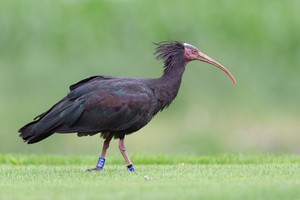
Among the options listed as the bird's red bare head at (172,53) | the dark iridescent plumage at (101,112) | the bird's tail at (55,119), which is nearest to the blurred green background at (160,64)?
the bird's red bare head at (172,53)

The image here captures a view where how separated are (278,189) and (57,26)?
59.1ft

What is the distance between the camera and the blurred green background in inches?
928

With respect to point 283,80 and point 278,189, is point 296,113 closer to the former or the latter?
point 283,80

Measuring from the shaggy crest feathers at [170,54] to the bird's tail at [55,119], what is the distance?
159 centimetres

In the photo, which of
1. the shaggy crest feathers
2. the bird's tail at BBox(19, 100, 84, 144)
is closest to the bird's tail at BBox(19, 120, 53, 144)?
the bird's tail at BBox(19, 100, 84, 144)

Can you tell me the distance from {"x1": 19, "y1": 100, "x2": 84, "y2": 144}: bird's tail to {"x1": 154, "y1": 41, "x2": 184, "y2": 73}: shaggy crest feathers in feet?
5.21

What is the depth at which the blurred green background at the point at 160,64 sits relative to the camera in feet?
77.4

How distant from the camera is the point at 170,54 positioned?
14.2m

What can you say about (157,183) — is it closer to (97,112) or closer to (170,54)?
(97,112)

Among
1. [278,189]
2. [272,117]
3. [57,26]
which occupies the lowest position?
[278,189]

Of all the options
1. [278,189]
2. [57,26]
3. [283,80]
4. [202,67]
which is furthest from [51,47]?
[278,189]

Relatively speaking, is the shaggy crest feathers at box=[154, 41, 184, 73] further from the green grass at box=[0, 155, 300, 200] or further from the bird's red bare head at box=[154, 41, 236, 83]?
the green grass at box=[0, 155, 300, 200]

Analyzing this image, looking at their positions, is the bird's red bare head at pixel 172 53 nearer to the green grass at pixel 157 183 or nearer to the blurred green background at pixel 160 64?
the green grass at pixel 157 183

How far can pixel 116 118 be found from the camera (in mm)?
13180
